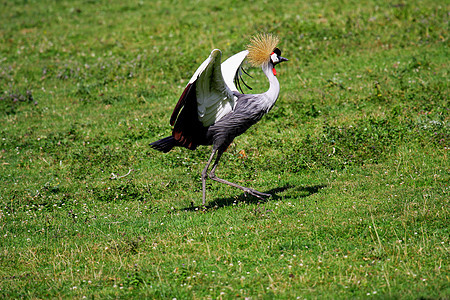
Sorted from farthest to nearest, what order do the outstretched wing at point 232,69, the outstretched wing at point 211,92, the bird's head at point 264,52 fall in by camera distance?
the outstretched wing at point 232,69 < the bird's head at point 264,52 < the outstretched wing at point 211,92

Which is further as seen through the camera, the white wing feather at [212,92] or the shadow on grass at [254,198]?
the shadow on grass at [254,198]

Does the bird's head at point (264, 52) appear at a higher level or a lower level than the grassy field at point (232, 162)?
higher

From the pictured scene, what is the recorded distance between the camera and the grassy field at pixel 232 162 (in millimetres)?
5473

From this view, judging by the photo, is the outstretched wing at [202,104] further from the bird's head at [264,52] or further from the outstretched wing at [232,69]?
the bird's head at [264,52]

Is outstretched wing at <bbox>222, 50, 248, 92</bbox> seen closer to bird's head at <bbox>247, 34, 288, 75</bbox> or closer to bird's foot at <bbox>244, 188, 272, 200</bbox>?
bird's head at <bbox>247, 34, 288, 75</bbox>

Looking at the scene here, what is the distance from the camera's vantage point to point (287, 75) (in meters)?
13.2

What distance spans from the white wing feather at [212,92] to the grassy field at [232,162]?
1410mm

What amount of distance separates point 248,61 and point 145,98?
5267mm

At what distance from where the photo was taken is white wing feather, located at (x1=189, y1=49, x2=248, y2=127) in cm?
686

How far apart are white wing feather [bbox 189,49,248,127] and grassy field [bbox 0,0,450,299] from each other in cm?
141

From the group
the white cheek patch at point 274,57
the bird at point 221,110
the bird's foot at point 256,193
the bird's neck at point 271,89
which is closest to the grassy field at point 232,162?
the bird's foot at point 256,193

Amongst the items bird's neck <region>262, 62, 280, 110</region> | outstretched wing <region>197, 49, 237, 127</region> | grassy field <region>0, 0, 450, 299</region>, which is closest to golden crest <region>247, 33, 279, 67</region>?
bird's neck <region>262, 62, 280, 110</region>

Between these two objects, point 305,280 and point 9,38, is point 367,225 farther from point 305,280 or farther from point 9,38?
point 9,38

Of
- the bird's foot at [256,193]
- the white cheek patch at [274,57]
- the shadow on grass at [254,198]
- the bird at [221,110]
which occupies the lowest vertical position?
the shadow on grass at [254,198]
